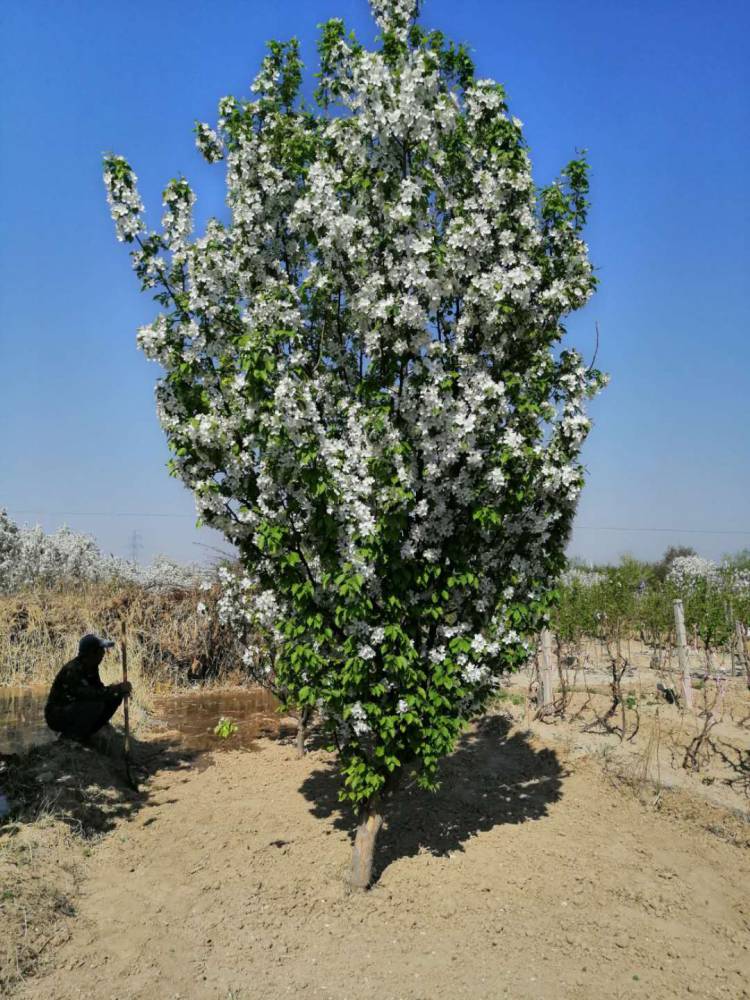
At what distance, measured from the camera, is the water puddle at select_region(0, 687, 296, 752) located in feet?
35.7

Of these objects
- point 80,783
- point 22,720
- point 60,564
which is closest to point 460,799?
point 80,783

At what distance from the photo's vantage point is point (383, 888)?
244 inches

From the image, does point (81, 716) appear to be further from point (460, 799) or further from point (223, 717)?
point (460, 799)

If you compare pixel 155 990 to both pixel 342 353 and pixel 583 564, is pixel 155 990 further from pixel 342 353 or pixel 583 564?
pixel 583 564

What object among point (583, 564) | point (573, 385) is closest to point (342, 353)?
point (573, 385)

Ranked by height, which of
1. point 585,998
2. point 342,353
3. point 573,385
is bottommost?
point 585,998

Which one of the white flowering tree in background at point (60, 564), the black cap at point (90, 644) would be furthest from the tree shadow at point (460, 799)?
the white flowering tree in background at point (60, 564)

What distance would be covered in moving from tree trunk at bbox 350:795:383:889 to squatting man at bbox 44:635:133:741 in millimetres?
4275

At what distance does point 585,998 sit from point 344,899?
2.06 metres

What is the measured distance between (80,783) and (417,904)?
426 cm

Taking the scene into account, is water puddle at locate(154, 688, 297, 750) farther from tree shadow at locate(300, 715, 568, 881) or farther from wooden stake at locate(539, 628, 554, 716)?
wooden stake at locate(539, 628, 554, 716)

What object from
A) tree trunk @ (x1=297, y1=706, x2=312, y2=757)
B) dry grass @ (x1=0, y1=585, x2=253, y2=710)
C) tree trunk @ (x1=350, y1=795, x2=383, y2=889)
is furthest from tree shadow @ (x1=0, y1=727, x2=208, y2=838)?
dry grass @ (x1=0, y1=585, x2=253, y2=710)

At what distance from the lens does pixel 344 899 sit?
19.6 ft

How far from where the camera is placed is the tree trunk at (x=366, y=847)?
6.11 metres
